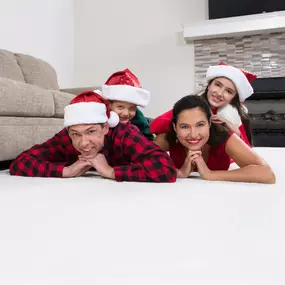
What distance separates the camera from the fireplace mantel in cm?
354

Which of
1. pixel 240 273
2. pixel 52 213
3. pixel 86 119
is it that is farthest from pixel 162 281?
pixel 86 119

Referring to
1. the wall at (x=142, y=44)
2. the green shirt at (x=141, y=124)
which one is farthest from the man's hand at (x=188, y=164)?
the wall at (x=142, y=44)

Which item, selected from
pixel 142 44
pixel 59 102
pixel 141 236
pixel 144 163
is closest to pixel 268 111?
pixel 142 44

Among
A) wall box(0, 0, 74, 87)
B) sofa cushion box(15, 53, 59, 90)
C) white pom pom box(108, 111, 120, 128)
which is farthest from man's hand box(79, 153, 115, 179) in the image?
wall box(0, 0, 74, 87)

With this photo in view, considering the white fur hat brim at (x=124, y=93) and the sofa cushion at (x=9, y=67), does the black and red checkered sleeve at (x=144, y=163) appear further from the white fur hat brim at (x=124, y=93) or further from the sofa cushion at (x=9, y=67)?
the sofa cushion at (x=9, y=67)

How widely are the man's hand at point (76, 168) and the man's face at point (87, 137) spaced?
52 millimetres

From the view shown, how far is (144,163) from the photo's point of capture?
1.23 m

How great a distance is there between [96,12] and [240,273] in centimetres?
433

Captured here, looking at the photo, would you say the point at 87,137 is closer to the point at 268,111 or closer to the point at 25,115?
the point at 25,115

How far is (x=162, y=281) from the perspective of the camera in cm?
48

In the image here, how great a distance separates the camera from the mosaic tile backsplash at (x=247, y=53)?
3783 millimetres

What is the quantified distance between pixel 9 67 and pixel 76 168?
1.51 meters

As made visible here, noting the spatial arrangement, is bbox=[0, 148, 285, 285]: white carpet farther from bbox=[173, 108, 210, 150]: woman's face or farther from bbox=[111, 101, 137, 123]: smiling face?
bbox=[111, 101, 137, 123]: smiling face

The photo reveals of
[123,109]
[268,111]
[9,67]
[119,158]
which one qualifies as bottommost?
[119,158]
